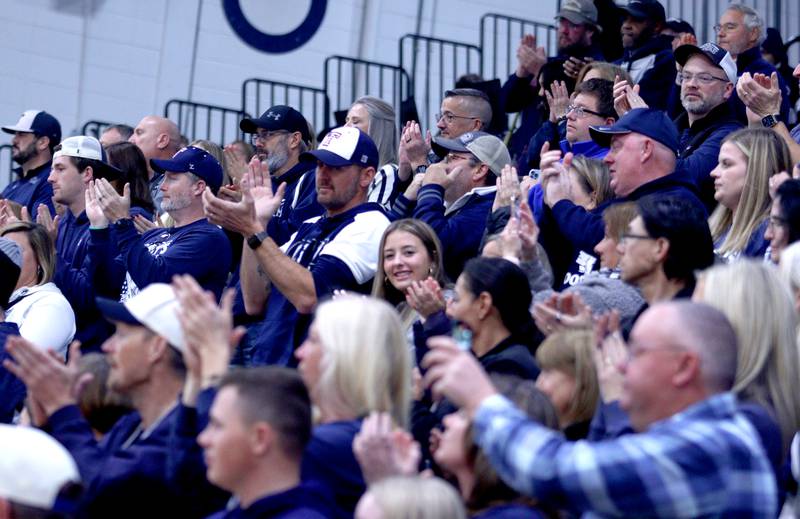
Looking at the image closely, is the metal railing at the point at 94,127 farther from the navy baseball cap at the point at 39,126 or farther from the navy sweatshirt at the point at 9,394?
the navy sweatshirt at the point at 9,394

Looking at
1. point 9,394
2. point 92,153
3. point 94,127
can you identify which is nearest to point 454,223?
point 9,394

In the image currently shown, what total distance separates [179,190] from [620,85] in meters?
2.35

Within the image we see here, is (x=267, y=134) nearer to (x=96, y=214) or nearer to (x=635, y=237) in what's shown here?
(x=96, y=214)

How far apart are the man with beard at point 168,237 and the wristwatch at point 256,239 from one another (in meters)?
0.71

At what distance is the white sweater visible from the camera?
681 centimetres

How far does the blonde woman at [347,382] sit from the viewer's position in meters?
4.23

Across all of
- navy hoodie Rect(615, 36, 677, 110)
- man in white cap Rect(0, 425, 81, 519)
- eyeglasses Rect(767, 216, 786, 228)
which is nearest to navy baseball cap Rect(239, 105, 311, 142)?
navy hoodie Rect(615, 36, 677, 110)

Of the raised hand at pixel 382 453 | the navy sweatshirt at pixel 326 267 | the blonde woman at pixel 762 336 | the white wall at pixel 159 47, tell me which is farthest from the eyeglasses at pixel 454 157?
the white wall at pixel 159 47

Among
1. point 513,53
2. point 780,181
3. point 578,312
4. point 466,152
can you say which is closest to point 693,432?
point 578,312

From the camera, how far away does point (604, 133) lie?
682 centimetres

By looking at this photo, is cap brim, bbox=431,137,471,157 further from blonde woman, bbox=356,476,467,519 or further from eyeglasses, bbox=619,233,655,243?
blonde woman, bbox=356,476,467,519

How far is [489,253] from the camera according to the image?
6.03m

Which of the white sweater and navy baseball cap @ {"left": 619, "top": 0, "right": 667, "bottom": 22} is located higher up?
navy baseball cap @ {"left": 619, "top": 0, "right": 667, "bottom": 22}

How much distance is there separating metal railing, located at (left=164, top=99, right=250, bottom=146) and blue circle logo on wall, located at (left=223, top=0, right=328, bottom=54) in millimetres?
691
